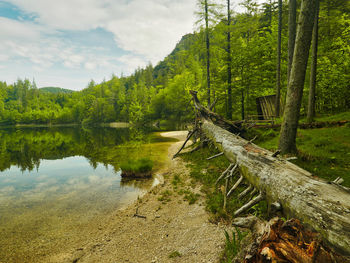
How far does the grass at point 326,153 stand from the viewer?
18.4ft

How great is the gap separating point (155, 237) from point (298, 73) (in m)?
7.73

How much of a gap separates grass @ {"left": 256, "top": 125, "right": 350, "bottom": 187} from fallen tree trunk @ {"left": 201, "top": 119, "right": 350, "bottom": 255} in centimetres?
297

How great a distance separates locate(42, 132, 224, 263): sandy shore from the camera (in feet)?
Result: 13.5

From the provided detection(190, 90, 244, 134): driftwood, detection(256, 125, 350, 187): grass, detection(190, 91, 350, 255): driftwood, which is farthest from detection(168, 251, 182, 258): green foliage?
detection(190, 90, 244, 134): driftwood

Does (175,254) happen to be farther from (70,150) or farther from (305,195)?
(70,150)

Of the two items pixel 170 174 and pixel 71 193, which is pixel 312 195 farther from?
pixel 71 193

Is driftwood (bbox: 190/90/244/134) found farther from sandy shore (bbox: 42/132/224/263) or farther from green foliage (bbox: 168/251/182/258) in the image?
green foliage (bbox: 168/251/182/258)

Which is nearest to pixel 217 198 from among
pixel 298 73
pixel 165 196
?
pixel 165 196

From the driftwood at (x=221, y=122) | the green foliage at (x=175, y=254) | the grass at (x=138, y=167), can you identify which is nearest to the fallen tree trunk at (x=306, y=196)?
the green foliage at (x=175, y=254)

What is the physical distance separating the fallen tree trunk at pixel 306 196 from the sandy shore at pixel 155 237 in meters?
1.81

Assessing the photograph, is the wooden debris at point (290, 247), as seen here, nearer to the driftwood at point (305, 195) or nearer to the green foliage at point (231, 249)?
the driftwood at point (305, 195)

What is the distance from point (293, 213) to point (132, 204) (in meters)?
7.05

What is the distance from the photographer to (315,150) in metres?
7.46

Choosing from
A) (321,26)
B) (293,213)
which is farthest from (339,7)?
(293,213)
